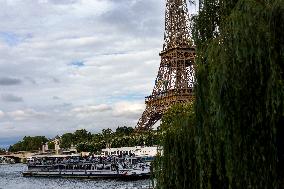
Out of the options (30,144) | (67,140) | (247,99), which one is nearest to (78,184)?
(247,99)

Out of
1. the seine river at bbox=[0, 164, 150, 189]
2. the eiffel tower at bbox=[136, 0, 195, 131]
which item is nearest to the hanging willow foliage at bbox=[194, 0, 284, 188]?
the seine river at bbox=[0, 164, 150, 189]

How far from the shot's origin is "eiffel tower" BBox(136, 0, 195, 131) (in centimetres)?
6681

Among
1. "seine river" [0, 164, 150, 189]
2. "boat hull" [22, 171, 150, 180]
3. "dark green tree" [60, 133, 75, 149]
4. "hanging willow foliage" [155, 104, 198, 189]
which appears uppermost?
"dark green tree" [60, 133, 75, 149]

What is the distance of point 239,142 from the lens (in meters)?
9.02

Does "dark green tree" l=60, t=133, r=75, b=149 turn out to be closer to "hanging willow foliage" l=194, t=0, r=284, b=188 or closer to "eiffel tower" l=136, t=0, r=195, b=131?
"eiffel tower" l=136, t=0, r=195, b=131

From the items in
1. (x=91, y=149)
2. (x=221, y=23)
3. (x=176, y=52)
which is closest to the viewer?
(x=221, y=23)

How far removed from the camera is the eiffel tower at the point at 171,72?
66.8m

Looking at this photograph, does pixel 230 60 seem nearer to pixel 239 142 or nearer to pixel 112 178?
pixel 239 142

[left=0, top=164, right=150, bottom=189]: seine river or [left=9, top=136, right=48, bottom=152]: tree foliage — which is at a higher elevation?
[left=9, top=136, right=48, bottom=152]: tree foliage

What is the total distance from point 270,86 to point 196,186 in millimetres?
2775

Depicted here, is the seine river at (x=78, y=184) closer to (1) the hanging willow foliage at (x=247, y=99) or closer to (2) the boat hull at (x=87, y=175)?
(2) the boat hull at (x=87, y=175)

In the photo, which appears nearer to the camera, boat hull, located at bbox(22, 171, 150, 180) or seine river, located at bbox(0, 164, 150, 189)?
seine river, located at bbox(0, 164, 150, 189)

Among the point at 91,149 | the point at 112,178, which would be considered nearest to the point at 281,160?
the point at 112,178

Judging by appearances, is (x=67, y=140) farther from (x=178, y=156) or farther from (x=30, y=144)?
(x=178, y=156)
